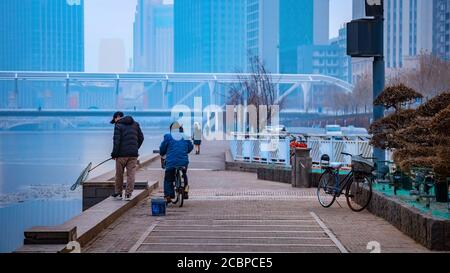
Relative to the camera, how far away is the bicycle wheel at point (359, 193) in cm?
1207

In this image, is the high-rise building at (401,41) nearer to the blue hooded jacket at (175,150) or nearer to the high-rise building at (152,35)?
the high-rise building at (152,35)

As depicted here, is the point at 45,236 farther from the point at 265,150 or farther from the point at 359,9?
the point at 265,150

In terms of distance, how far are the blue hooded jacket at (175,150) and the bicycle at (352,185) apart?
199 centimetres

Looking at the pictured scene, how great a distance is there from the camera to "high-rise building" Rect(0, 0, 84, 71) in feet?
32.7

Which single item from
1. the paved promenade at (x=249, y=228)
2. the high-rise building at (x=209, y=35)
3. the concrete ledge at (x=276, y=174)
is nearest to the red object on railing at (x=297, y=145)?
the concrete ledge at (x=276, y=174)

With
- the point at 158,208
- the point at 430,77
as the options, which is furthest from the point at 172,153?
the point at 430,77

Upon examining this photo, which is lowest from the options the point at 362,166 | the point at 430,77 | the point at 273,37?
the point at 362,166

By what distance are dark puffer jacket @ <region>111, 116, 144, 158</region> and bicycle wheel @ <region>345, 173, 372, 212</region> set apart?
2960mm

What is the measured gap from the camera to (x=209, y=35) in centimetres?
2620

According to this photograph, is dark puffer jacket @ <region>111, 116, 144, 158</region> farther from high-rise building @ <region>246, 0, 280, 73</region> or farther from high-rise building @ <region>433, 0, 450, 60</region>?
high-rise building @ <region>246, 0, 280, 73</region>

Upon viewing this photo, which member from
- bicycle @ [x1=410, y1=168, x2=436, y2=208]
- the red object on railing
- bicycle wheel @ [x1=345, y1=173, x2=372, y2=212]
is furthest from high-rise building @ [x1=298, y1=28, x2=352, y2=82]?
bicycle @ [x1=410, y1=168, x2=436, y2=208]

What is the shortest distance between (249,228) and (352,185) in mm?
3398

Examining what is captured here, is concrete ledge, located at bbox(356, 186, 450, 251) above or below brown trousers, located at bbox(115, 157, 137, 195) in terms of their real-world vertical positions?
below
